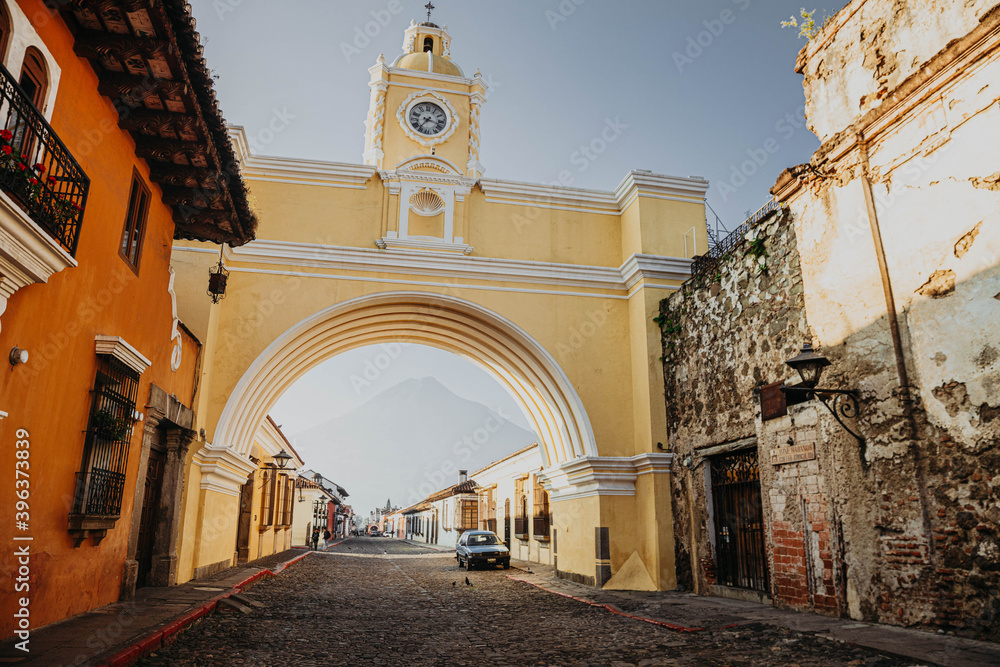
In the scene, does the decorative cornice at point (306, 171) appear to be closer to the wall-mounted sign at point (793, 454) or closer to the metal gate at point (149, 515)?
the metal gate at point (149, 515)

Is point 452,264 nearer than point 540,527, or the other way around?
point 452,264

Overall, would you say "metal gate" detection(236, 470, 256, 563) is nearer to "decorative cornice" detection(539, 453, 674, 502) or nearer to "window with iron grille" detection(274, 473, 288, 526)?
"window with iron grille" detection(274, 473, 288, 526)

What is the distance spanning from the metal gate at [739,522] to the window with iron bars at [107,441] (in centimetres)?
767

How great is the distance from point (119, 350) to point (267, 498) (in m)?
15.8

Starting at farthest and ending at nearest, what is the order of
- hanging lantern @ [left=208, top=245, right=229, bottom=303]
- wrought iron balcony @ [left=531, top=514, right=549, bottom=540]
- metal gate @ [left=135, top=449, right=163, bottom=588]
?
wrought iron balcony @ [left=531, top=514, right=549, bottom=540] → hanging lantern @ [left=208, top=245, right=229, bottom=303] → metal gate @ [left=135, top=449, right=163, bottom=588]

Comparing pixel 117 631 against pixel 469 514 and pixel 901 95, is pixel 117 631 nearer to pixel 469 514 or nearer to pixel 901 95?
pixel 901 95

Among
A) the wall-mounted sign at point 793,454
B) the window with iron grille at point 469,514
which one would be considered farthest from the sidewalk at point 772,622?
the window with iron grille at point 469,514

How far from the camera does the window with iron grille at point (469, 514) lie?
107 ft

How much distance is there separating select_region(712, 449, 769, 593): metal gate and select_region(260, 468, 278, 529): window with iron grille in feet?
47.3

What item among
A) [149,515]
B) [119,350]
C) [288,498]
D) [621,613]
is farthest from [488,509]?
[119,350]

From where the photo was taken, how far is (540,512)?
2027 cm

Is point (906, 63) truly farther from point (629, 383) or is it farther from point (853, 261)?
point (629, 383)

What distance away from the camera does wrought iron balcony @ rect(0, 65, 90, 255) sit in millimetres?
4145

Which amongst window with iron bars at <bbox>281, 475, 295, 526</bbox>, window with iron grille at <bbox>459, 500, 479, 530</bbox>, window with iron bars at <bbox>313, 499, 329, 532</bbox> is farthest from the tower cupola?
window with iron bars at <bbox>313, 499, 329, 532</bbox>
